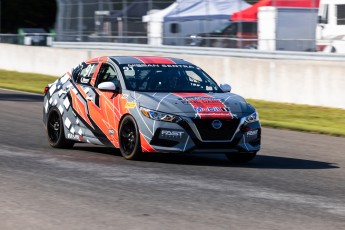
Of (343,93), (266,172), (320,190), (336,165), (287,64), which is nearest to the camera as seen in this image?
(320,190)

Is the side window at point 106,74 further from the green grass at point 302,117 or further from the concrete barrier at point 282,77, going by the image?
the concrete barrier at point 282,77

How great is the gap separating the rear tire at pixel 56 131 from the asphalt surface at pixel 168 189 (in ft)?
0.56

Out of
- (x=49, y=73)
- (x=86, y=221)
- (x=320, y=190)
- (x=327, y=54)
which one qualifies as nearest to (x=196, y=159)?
(x=320, y=190)

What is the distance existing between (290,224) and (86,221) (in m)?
1.73

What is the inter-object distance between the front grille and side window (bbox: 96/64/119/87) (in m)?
1.88

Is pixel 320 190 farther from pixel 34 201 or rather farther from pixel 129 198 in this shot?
pixel 34 201

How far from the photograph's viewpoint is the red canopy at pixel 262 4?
2442cm

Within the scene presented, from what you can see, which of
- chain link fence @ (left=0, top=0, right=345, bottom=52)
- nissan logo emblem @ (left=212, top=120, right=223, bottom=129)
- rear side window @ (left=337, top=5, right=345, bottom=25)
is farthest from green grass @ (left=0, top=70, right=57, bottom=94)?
nissan logo emblem @ (left=212, top=120, right=223, bottom=129)

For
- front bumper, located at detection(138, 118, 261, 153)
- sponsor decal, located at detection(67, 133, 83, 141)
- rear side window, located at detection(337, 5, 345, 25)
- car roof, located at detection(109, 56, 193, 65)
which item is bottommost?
sponsor decal, located at detection(67, 133, 83, 141)

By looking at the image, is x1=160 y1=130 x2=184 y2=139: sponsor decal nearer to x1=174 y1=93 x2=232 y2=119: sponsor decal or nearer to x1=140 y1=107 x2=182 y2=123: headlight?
x1=140 y1=107 x2=182 y2=123: headlight

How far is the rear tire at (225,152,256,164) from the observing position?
41.2 ft

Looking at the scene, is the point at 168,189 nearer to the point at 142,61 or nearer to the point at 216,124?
the point at 216,124

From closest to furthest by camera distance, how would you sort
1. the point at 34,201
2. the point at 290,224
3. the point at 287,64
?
the point at 290,224 → the point at 34,201 → the point at 287,64

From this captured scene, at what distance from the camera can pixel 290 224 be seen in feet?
25.8
